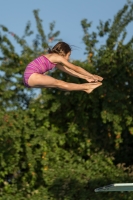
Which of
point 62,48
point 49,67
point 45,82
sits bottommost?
point 45,82

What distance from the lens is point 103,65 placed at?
11602mm

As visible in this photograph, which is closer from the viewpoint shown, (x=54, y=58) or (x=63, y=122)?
(x=54, y=58)

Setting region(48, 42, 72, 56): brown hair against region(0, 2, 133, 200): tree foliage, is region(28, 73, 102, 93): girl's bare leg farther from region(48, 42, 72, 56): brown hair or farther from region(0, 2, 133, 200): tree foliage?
region(0, 2, 133, 200): tree foliage

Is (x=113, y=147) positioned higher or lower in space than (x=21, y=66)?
lower

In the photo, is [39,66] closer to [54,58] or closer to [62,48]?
[54,58]

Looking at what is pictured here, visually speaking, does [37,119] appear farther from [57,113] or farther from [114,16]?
[114,16]

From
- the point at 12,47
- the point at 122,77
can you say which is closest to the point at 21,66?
the point at 12,47

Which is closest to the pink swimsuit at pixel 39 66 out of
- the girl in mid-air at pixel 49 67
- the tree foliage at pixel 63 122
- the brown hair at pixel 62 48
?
the girl in mid-air at pixel 49 67

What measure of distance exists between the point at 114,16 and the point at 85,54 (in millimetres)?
998

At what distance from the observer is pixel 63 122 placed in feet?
39.9

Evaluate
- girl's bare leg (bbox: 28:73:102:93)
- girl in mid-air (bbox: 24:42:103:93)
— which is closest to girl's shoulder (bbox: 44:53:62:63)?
girl in mid-air (bbox: 24:42:103:93)

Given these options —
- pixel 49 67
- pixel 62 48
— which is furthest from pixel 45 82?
pixel 62 48

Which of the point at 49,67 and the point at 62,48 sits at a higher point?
the point at 62,48

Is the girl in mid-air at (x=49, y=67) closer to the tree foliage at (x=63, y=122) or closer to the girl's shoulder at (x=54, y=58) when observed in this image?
the girl's shoulder at (x=54, y=58)
